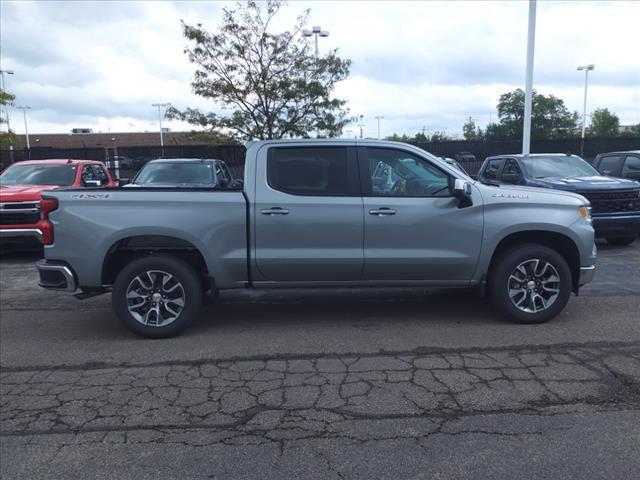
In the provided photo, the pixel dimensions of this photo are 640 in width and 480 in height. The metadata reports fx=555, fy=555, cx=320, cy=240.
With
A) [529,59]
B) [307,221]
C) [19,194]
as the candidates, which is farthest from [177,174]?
[529,59]

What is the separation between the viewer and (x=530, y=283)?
5.79 m

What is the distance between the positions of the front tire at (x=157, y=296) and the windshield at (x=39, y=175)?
6.72 m

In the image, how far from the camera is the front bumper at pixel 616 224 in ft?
33.1

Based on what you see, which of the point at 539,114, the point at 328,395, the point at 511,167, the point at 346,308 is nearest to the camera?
the point at 328,395

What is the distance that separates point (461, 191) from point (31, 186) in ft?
28.3

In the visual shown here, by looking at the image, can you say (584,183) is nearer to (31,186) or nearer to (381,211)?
(381,211)

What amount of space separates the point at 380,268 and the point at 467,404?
1.98 meters

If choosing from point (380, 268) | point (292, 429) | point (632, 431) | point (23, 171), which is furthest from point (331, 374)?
point (23, 171)

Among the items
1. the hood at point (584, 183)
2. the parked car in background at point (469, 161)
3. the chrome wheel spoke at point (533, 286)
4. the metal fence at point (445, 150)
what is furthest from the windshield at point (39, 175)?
the parked car in background at point (469, 161)

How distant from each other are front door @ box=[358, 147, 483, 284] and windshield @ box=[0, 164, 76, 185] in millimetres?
7935

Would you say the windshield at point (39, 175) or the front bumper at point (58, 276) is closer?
the front bumper at point (58, 276)

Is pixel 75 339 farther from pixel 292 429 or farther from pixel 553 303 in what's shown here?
pixel 553 303

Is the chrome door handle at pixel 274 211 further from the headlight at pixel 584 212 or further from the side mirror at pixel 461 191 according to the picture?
the headlight at pixel 584 212

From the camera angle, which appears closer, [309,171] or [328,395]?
[328,395]
